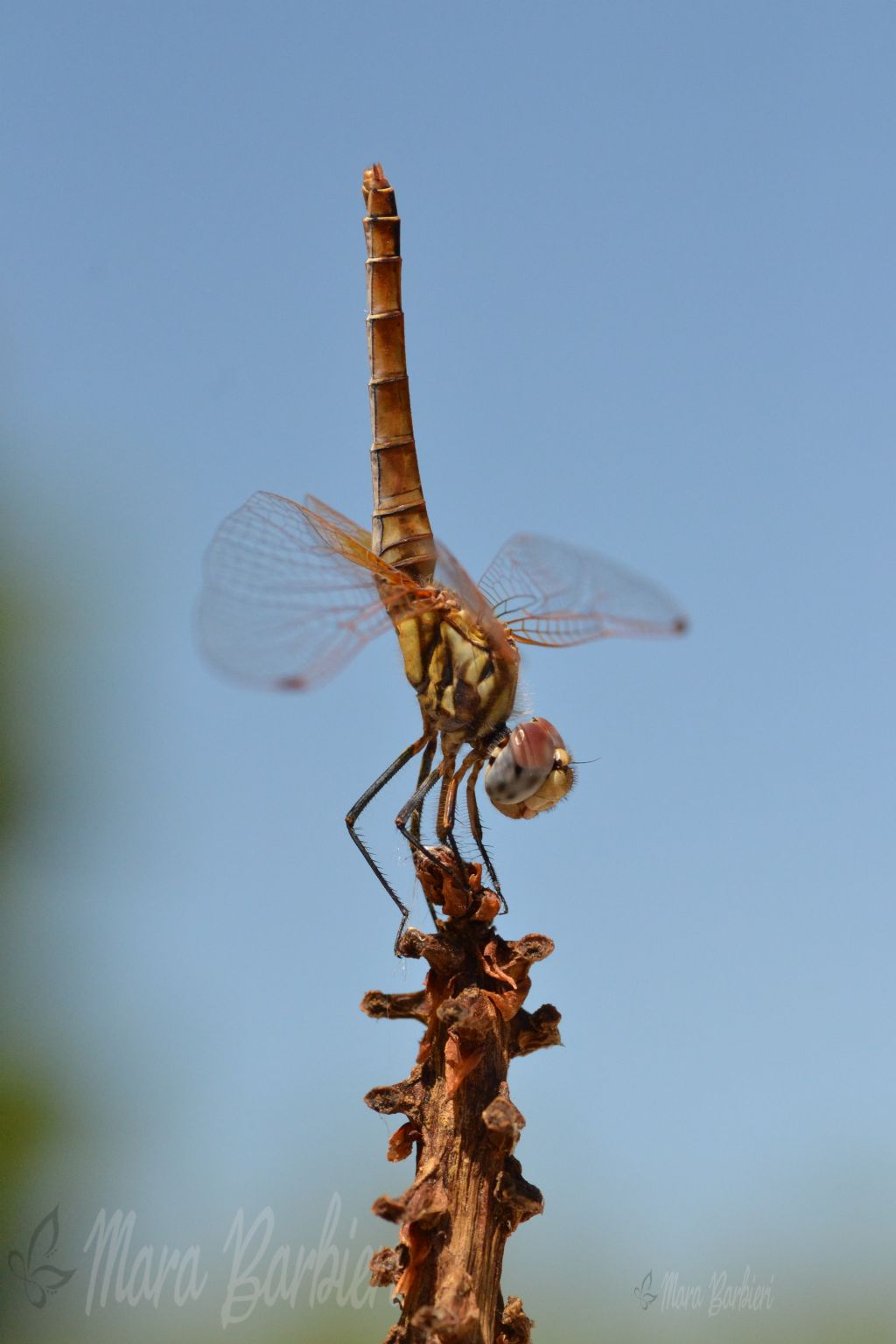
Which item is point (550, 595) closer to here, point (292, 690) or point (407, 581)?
point (407, 581)

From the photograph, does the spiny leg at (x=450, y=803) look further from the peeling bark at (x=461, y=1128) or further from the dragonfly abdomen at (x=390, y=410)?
the peeling bark at (x=461, y=1128)

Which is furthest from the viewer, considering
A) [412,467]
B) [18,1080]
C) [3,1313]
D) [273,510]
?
[18,1080]

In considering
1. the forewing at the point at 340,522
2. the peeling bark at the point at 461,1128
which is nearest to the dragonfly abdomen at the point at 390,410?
the forewing at the point at 340,522

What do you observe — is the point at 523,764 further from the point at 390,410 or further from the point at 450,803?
the point at 390,410

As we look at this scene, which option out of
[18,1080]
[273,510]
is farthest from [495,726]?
[18,1080]

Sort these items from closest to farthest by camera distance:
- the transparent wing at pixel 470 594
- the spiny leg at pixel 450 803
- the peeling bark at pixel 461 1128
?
the peeling bark at pixel 461 1128
the transparent wing at pixel 470 594
the spiny leg at pixel 450 803

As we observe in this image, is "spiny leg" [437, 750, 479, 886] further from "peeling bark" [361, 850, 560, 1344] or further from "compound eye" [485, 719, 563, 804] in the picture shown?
"peeling bark" [361, 850, 560, 1344]
